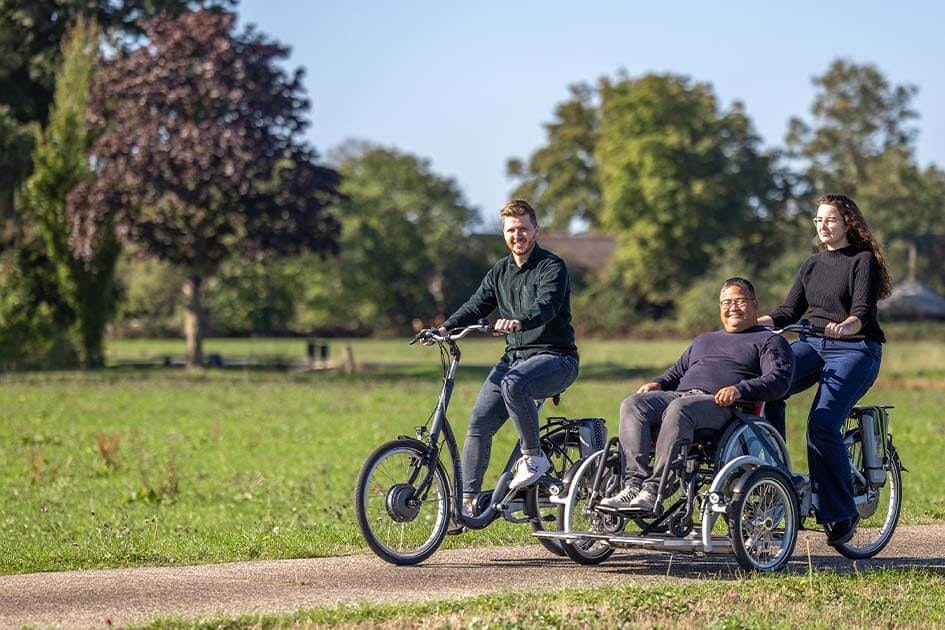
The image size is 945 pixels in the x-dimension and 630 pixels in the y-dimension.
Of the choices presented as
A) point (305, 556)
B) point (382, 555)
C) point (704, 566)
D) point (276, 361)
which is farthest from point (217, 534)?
point (276, 361)

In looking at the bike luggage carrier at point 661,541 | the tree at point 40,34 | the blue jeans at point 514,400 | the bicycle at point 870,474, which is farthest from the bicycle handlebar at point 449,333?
the tree at point 40,34

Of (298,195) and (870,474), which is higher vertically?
(298,195)

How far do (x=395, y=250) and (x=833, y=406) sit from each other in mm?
68007

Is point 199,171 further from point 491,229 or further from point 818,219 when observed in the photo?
point 491,229

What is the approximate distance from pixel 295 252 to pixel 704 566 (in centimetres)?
3051

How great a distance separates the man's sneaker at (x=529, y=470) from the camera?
368 inches

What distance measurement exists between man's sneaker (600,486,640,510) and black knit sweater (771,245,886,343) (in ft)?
5.01

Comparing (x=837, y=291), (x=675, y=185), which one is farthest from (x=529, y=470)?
(x=675, y=185)

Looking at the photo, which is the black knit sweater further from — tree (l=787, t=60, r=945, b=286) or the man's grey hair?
tree (l=787, t=60, r=945, b=286)

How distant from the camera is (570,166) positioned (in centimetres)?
8419

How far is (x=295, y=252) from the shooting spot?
39312 mm

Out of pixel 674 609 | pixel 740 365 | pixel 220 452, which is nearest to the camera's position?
pixel 674 609

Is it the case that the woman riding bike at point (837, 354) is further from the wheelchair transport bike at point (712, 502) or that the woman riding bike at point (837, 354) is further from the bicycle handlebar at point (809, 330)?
the wheelchair transport bike at point (712, 502)

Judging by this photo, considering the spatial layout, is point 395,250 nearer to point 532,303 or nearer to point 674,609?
point 532,303
